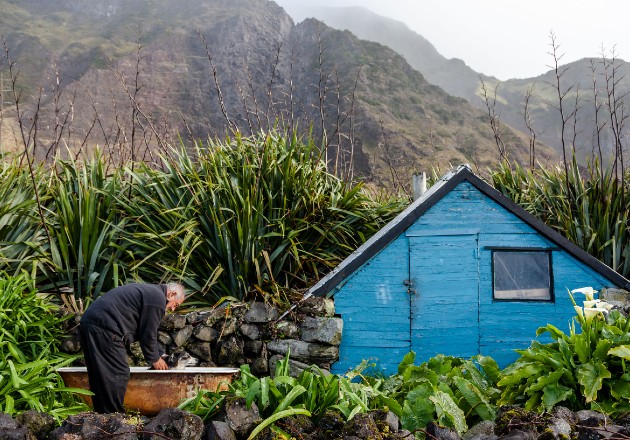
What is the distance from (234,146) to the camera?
30.1ft

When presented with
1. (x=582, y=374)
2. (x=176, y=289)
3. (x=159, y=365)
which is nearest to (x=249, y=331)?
(x=176, y=289)

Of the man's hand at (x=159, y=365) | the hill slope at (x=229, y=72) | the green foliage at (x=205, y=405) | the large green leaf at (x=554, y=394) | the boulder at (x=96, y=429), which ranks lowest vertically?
the large green leaf at (x=554, y=394)

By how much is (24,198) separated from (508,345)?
625 cm

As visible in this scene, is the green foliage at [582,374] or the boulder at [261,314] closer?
the green foliage at [582,374]

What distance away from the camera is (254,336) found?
657cm

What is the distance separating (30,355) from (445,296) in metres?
4.42

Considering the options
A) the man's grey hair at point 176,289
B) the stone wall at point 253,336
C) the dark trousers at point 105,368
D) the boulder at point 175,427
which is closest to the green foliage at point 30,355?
the dark trousers at point 105,368

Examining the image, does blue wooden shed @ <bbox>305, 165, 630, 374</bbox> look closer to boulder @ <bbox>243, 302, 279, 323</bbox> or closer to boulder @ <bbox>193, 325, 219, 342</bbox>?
boulder @ <bbox>243, 302, 279, 323</bbox>

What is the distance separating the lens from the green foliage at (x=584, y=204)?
820 centimetres

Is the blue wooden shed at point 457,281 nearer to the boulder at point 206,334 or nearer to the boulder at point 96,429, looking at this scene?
the boulder at point 206,334

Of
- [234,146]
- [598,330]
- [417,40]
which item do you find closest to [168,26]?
[417,40]

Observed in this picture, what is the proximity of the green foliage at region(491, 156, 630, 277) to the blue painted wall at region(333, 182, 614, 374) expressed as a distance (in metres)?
1.42

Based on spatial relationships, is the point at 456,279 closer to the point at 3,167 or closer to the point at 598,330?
the point at 598,330

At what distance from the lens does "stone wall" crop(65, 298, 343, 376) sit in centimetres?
652
